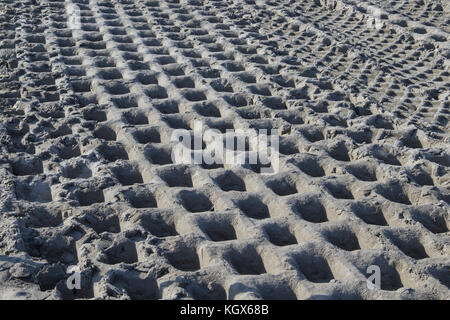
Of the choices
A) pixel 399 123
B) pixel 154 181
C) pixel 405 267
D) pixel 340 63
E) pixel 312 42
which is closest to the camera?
pixel 405 267

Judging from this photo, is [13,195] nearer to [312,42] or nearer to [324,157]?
[324,157]

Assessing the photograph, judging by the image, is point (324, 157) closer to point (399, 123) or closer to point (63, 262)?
point (399, 123)

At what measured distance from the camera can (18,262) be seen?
71.0 inches

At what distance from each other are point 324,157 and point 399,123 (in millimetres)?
585

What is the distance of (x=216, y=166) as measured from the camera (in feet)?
8.09

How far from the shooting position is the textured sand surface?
1863 mm

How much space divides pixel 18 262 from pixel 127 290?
0.37 metres

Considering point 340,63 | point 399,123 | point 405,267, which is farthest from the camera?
point 340,63

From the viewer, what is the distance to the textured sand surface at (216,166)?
186cm
